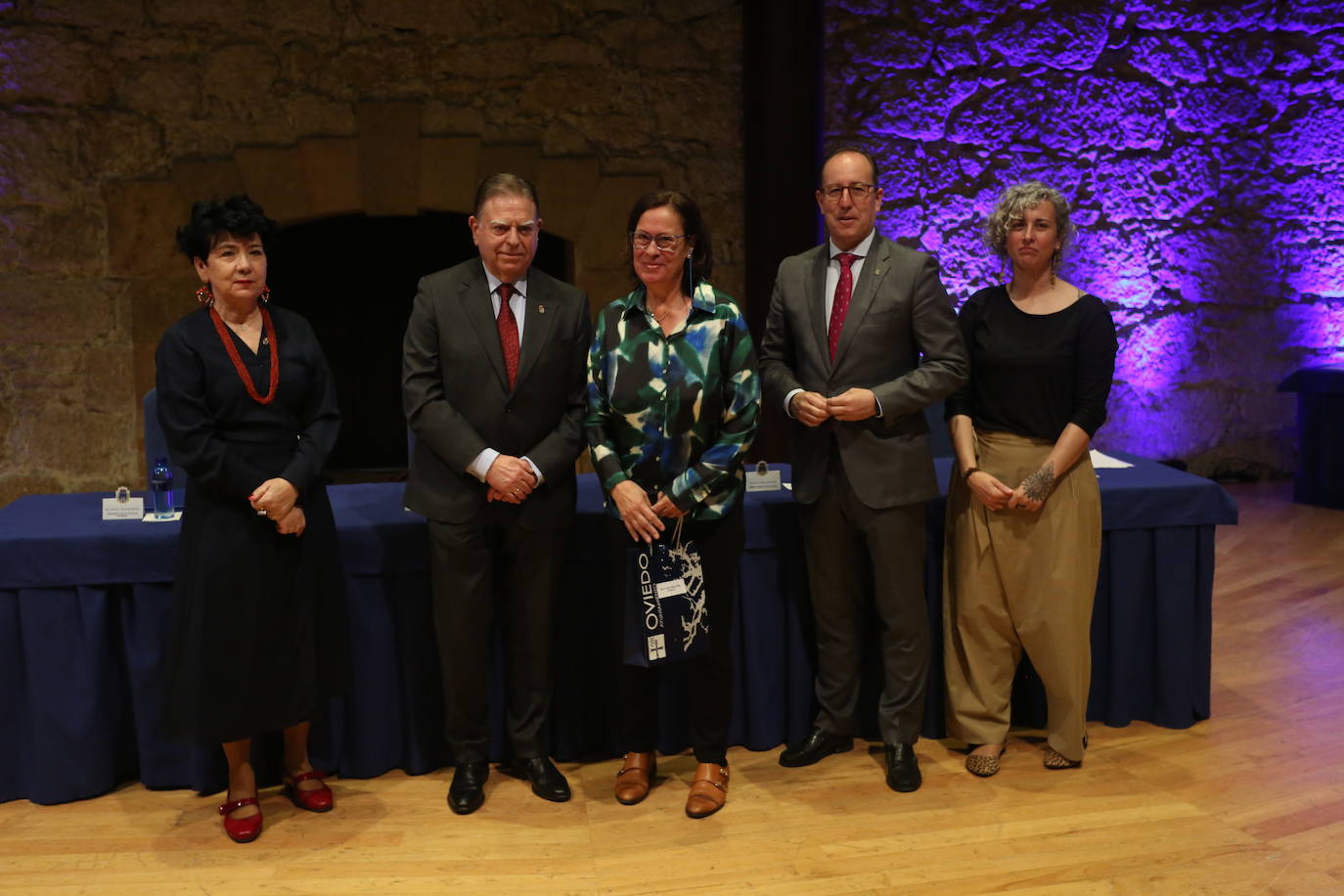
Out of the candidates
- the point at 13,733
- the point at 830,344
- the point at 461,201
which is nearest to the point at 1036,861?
the point at 830,344

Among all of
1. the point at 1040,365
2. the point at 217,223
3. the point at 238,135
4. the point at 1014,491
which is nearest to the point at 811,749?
the point at 1014,491

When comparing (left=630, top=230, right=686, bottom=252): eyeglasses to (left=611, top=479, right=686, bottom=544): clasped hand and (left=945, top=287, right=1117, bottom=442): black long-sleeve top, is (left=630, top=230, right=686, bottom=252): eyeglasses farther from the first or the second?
(left=945, top=287, right=1117, bottom=442): black long-sleeve top

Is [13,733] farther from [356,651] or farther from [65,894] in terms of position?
[356,651]

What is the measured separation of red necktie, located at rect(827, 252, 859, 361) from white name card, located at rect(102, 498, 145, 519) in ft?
6.38

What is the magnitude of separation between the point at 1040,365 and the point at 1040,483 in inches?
12.4

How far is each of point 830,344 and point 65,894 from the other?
223cm

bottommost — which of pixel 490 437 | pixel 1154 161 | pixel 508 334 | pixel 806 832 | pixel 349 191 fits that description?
pixel 806 832

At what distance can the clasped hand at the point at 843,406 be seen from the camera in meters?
2.97

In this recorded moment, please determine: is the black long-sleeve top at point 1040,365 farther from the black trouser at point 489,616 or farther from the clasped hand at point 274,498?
the clasped hand at point 274,498

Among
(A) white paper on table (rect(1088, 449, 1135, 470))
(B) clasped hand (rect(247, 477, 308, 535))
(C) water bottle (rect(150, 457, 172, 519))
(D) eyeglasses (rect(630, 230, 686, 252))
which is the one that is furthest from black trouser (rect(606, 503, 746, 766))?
(A) white paper on table (rect(1088, 449, 1135, 470))

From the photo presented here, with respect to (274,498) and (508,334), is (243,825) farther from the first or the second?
(508,334)

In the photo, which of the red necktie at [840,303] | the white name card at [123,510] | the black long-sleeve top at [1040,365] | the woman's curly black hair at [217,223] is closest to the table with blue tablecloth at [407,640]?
the white name card at [123,510]

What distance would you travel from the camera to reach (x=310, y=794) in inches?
120

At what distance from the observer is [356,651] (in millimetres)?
3201
